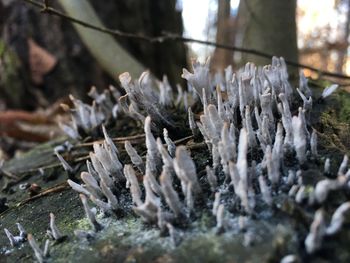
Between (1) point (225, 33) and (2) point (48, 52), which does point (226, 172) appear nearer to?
(2) point (48, 52)

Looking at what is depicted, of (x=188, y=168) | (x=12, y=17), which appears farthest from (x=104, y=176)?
(x=12, y=17)

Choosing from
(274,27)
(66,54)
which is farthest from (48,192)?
(66,54)

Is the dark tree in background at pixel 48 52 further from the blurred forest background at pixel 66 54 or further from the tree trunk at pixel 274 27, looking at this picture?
the tree trunk at pixel 274 27

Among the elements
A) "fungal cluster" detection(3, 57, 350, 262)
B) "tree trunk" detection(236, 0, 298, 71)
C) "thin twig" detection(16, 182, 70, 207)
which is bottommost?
"thin twig" detection(16, 182, 70, 207)

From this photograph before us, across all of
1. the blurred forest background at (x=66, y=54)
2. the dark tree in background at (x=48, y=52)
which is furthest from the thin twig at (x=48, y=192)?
the dark tree in background at (x=48, y=52)

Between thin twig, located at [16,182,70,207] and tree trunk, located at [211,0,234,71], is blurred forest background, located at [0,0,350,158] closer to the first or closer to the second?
thin twig, located at [16,182,70,207]

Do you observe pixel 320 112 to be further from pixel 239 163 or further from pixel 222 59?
pixel 222 59

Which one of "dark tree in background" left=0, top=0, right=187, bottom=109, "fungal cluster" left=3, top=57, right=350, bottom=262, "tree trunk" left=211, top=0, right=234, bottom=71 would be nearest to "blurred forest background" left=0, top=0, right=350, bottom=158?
"dark tree in background" left=0, top=0, right=187, bottom=109
